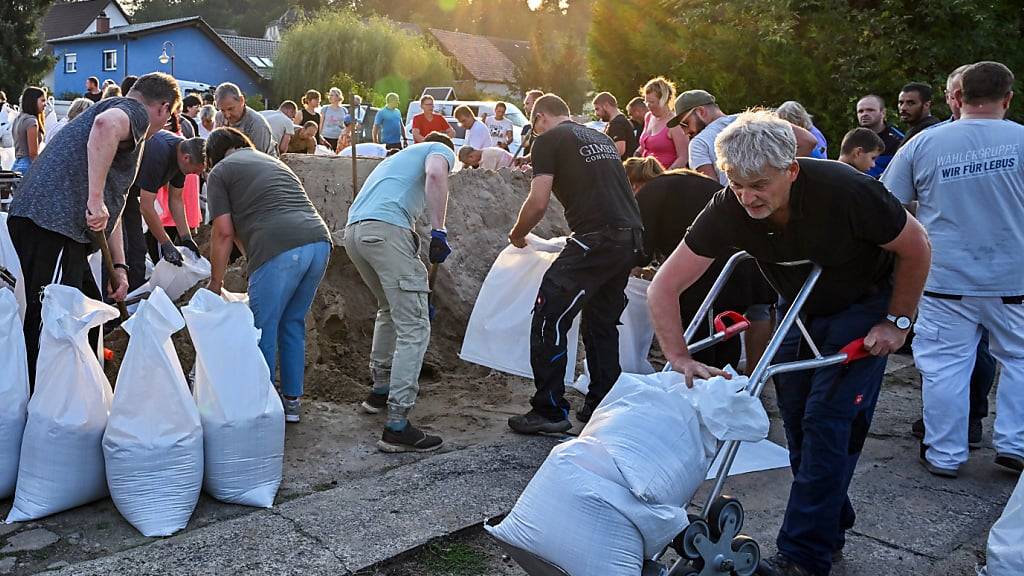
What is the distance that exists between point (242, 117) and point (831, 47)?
6771 mm

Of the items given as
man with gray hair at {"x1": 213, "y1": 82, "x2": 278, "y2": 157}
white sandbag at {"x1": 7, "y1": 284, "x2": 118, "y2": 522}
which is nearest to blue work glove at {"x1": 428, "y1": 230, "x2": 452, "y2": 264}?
white sandbag at {"x1": 7, "y1": 284, "x2": 118, "y2": 522}

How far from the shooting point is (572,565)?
8.57 ft

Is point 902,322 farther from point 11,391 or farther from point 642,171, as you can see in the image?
point 11,391

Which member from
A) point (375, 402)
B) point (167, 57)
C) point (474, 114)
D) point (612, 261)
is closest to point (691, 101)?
point (612, 261)

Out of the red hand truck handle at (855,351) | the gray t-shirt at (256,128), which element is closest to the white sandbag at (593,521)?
the red hand truck handle at (855,351)

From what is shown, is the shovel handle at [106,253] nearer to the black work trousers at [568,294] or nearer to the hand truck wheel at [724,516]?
the black work trousers at [568,294]

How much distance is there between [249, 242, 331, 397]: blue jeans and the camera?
15.2 ft

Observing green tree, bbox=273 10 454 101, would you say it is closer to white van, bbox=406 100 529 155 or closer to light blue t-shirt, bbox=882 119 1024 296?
white van, bbox=406 100 529 155

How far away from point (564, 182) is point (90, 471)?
253cm

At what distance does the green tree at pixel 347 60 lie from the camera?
39969 mm

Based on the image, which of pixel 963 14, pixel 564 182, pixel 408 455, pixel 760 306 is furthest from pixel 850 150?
pixel 963 14

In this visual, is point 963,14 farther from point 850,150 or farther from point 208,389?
point 208,389

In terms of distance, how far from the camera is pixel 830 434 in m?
3.09

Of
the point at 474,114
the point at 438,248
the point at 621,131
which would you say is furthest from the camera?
the point at 474,114
